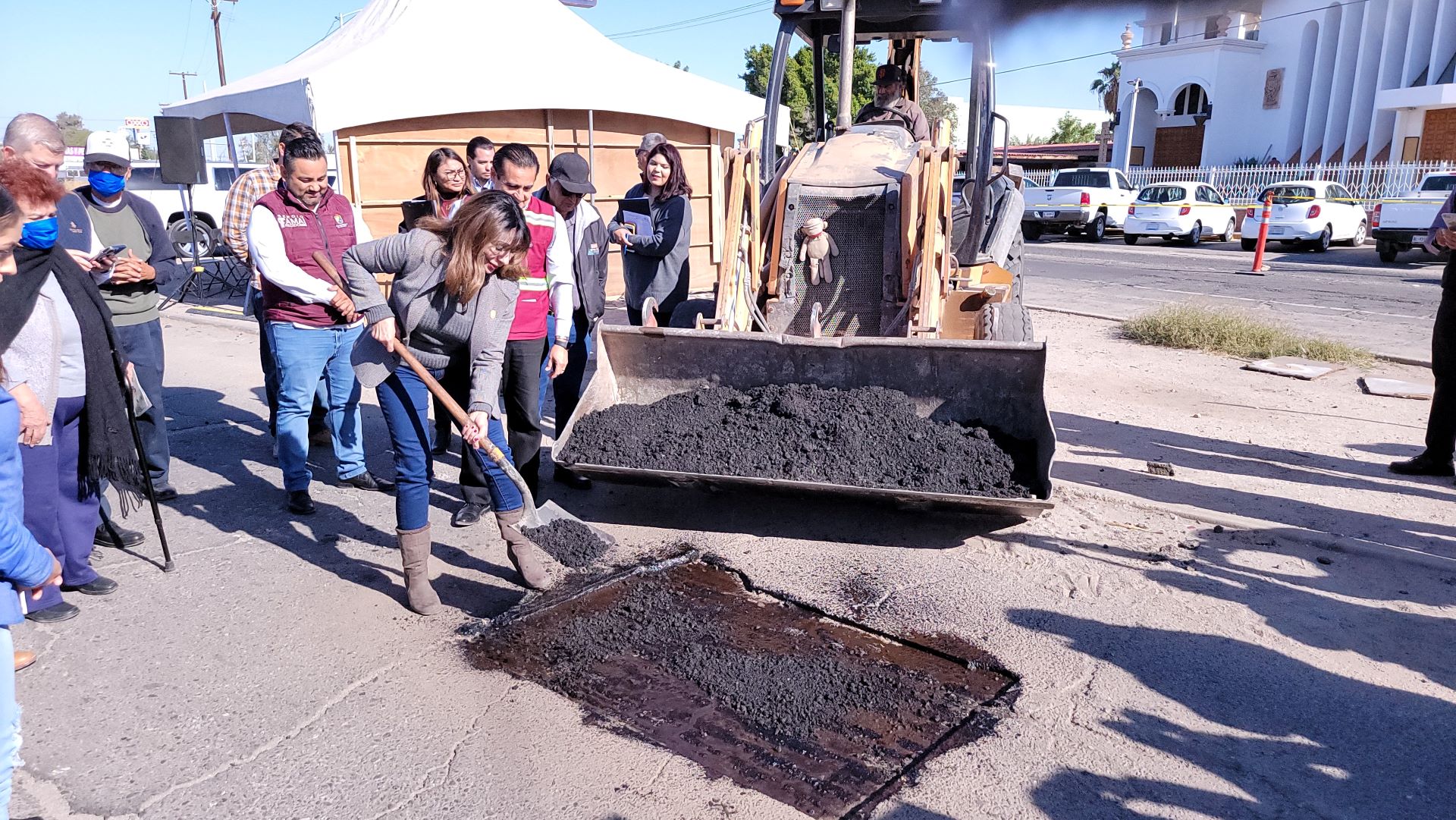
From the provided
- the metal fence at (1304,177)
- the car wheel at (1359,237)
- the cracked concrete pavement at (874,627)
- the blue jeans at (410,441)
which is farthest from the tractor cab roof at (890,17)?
the metal fence at (1304,177)

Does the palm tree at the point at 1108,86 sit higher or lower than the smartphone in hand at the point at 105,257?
higher

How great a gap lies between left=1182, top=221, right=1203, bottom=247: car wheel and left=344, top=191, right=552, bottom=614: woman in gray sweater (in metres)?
23.5

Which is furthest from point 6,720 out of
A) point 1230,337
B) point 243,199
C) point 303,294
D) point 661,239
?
point 1230,337

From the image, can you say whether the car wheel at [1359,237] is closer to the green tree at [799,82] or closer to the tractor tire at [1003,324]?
the green tree at [799,82]

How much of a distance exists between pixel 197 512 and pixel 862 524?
3.55m

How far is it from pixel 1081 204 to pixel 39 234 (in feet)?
82.3

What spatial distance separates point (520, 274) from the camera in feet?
12.4

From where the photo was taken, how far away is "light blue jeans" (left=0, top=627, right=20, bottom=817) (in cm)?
221

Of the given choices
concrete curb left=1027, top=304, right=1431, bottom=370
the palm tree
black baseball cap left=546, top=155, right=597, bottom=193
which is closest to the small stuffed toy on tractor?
black baseball cap left=546, top=155, right=597, bottom=193

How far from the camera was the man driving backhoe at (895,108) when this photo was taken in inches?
Answer: 265

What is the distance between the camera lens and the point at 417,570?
398cm

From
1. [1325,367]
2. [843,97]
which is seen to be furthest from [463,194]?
[1325,367]

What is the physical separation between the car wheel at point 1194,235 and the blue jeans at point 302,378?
23020 mm

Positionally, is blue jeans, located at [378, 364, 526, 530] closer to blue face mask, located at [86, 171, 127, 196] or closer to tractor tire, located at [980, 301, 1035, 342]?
blue face mask, located at [86, 171, 127, 196]
